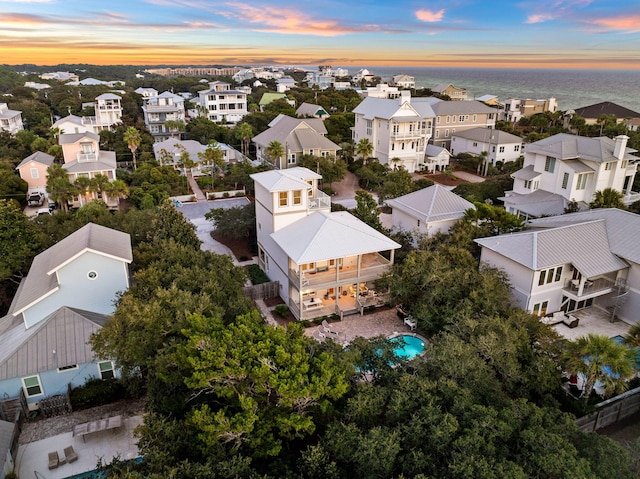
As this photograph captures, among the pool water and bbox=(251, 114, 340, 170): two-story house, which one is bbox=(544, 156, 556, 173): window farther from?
bbox=(251, 114, 340, 170): two-story house

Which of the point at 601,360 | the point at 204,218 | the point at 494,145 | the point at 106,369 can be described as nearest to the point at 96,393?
the point at 106,369

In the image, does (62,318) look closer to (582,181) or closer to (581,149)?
(582,181)

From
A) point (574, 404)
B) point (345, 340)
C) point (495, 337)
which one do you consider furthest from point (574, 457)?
point (345, 340)

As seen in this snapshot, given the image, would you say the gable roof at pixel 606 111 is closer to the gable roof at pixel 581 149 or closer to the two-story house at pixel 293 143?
the gable roof at pixel 581 149

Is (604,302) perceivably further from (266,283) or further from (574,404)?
(266,283)

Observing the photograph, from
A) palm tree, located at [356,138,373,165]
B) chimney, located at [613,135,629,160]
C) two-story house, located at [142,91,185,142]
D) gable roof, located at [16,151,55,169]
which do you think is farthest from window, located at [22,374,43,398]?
two-story house, located at [142,91,185,142]
